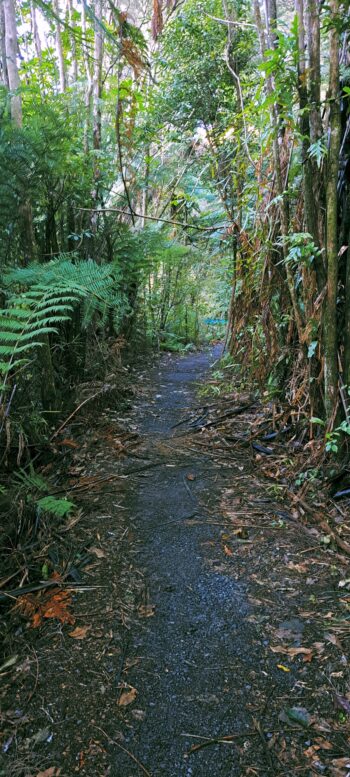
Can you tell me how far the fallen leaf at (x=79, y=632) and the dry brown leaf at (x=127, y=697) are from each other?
0.29 metres

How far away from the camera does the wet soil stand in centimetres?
125

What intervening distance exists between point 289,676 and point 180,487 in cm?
139

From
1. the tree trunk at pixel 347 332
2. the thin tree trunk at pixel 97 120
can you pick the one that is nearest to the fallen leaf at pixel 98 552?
the tree trunk at pixel 347 332

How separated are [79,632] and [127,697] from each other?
334mm

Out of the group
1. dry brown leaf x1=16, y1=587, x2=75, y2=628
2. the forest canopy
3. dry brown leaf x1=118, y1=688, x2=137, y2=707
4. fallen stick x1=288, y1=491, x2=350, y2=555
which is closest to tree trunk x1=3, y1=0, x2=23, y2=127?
the forest canopy

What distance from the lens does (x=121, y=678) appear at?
4.85 ft

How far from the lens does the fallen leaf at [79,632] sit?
165 centimetres

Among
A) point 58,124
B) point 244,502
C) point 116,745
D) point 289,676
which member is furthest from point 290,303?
point 116,745

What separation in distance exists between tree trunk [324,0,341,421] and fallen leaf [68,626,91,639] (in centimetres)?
163

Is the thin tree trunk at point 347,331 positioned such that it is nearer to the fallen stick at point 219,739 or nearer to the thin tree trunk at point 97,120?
the fallen stick at point 219,739

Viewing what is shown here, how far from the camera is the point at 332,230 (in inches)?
93.7

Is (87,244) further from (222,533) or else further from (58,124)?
(222,533)

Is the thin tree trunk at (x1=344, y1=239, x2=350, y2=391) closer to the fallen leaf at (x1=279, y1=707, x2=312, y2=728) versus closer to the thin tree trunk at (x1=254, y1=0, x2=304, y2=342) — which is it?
the thin tree trunk at (x1=254, y1=0, x2=304, y2=342)

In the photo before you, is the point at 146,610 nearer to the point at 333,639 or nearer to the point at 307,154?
the point at 333,639
